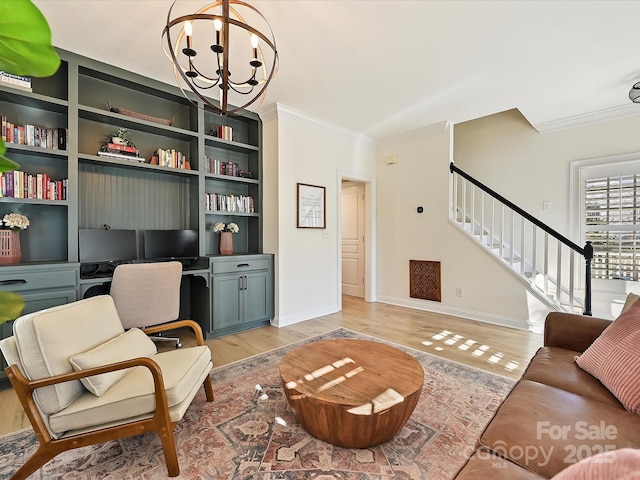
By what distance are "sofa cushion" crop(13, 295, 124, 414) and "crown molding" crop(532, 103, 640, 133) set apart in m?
5.50

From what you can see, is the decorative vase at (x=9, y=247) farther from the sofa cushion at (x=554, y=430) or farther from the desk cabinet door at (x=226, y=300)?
the sofa cushion at (x=554, y=430)

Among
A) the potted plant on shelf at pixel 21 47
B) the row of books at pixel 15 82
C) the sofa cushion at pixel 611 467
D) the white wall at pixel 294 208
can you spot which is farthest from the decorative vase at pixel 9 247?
the sofa cushion at pixel 611 467

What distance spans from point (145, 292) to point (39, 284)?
73 cm

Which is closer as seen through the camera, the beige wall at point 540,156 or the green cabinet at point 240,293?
the green cabinet at point 240,293

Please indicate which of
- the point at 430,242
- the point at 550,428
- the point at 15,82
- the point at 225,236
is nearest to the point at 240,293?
the point at 225,236

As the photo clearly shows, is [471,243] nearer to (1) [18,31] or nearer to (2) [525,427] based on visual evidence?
(2) [525,427]

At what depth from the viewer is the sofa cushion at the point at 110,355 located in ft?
4.82

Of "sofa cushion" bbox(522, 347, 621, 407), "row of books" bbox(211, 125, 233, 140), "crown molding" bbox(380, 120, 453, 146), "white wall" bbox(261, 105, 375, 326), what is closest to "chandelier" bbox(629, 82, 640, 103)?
"crown molding" bbox(380, 120, 453, 146)

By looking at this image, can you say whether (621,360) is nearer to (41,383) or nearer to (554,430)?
(554,430)

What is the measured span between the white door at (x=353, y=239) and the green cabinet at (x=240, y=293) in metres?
2.21

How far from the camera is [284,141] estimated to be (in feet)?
13.0

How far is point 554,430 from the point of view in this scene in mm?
1143

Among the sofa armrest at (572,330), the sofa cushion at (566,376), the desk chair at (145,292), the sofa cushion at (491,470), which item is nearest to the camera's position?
the sofa cushion at (491,470)

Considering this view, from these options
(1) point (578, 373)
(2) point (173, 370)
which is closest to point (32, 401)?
(2) point (173, 370)
